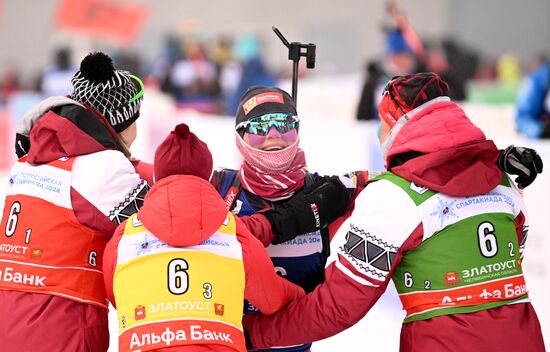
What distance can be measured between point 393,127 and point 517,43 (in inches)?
1039

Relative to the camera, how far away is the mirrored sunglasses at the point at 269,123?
368 cm

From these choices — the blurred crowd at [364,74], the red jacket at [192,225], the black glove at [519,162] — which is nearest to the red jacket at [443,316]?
the black glove at [519,162]

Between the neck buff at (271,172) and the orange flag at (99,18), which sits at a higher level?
the orange flag at (99,18)

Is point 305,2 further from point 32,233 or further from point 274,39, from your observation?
point 32,233

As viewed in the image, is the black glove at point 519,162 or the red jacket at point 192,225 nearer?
the red jacket at point 192,225

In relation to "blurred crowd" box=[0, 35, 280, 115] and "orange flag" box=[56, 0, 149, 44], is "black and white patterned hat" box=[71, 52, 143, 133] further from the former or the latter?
"orange flag" box=[56, 0, 149, 44]

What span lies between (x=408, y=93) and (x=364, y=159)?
350cm

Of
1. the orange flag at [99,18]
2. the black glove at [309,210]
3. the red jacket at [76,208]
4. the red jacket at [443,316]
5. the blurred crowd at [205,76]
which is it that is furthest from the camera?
the orange flag at [99,18]

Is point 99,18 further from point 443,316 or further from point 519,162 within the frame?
point 443,316

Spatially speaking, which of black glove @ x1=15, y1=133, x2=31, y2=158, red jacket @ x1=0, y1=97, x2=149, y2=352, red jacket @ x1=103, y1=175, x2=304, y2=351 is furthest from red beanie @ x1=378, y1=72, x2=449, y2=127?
black glove @ x1=15, y1=133, x2=31, y2=158

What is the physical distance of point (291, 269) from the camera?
3705mm

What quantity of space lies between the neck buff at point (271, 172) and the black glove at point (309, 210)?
53mm

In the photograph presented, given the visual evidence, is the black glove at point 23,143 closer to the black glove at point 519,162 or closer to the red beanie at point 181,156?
the red beanie at point 181,156

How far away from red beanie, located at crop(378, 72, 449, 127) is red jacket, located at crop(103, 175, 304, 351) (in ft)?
2.33
